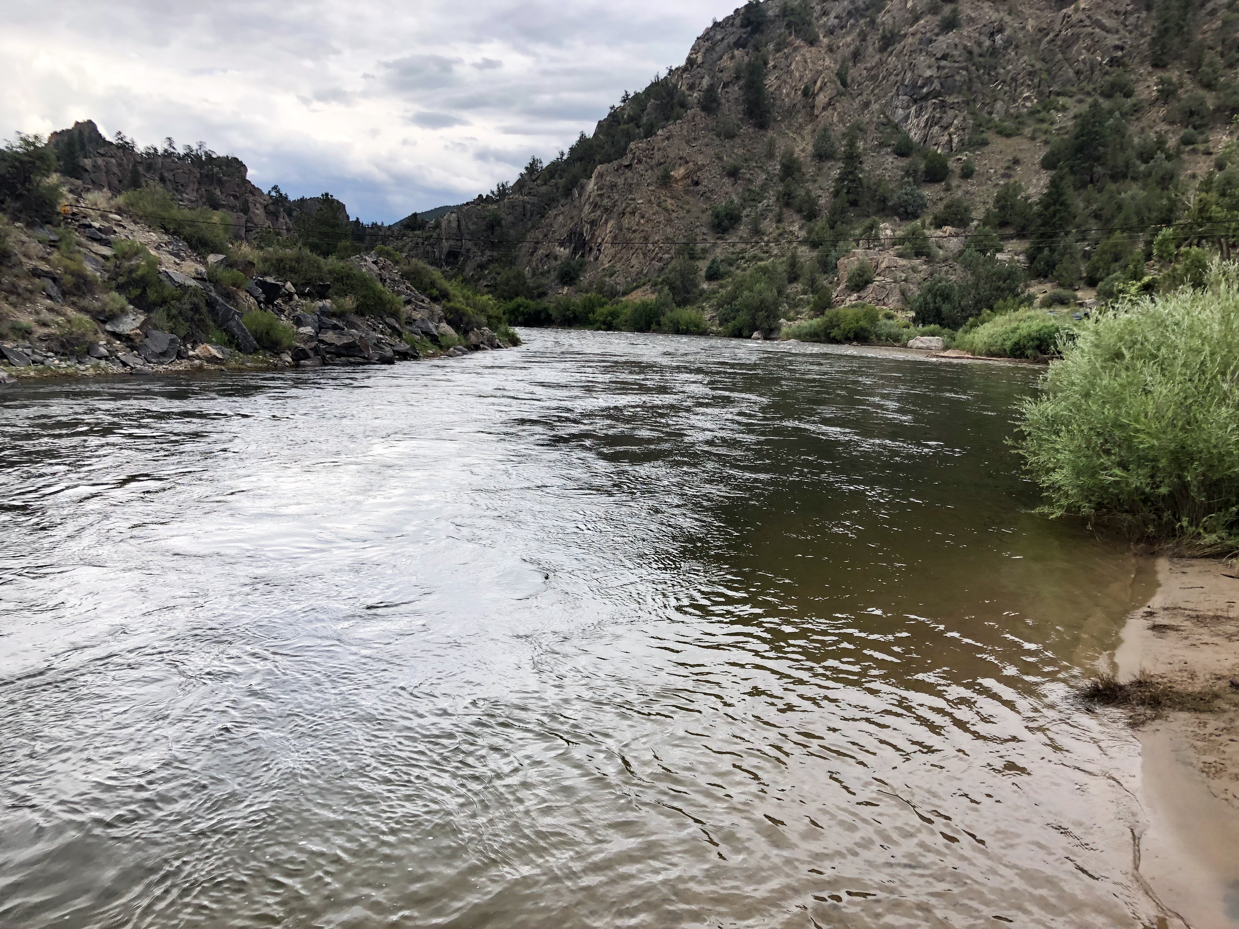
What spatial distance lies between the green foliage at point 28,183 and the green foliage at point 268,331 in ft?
24.3

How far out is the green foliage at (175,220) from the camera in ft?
106

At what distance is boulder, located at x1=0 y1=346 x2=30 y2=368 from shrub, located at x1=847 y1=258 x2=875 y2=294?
7599 centimetres

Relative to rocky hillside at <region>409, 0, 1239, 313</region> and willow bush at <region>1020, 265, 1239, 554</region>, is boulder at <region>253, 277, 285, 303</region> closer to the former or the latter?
willow bush at <region>1020, 265, 1239, 554</region>

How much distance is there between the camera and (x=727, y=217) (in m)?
119

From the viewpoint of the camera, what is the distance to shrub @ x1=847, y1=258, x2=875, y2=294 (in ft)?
265

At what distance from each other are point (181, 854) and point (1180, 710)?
7103 mm

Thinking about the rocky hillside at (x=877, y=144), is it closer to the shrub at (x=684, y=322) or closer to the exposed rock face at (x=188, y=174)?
the shrub at (x=684, y=322)

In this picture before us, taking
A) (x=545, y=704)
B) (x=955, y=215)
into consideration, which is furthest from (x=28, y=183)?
(x=955, y=215)

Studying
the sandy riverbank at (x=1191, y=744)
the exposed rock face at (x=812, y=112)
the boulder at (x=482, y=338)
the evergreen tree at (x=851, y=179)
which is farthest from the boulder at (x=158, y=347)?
the evergreen tree at (x=851, y=179)

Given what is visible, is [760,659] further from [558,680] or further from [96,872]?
[96,872]

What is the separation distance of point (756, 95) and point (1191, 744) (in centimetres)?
14792

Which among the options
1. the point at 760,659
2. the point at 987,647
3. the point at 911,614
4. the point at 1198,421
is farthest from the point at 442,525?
the point at 1198,421

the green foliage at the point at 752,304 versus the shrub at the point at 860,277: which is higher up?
the shrub at the point at 860,277

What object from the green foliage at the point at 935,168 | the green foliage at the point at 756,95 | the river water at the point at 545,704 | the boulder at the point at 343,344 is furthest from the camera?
the green foliage at the point at 756,95
